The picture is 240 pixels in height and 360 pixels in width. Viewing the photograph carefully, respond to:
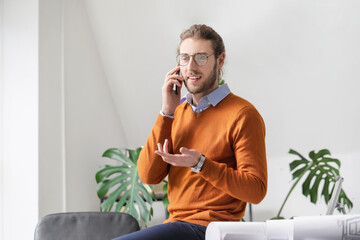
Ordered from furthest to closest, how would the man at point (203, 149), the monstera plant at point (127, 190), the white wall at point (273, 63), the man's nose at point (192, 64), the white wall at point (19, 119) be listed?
the white wall at point (273, 63)
the monstera plant at point (127, 190)
the white wall at point (19, 119)
the man's nose at point (192, 64)
the man at point (203, 149)

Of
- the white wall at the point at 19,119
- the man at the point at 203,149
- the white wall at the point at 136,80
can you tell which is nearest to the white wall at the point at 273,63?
the white wall at the point at 136,80

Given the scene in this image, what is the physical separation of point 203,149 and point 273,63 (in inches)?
80.0

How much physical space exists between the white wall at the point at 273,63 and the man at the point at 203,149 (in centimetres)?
169

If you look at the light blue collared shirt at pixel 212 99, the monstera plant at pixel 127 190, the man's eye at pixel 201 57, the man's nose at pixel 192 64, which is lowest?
the monstera plant at pixel 127 190

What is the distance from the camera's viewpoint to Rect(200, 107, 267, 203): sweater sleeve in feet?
4.40

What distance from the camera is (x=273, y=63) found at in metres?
3.37

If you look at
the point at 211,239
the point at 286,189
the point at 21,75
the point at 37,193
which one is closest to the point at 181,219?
the point at 211,239

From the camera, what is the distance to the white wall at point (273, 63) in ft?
10.4

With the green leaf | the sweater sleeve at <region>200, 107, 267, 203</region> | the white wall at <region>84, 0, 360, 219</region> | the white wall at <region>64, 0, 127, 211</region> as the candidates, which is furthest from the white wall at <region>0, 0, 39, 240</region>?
the sweater sleeve at <region>200, 107, 267, 203</region>

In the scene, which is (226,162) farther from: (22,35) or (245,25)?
(245,25)

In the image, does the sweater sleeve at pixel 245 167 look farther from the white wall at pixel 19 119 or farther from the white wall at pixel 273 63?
the white wall at pixel 273 63

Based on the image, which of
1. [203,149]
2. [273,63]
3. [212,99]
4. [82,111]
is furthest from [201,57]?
[273,63]

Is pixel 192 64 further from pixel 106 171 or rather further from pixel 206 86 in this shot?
pixel 106 171

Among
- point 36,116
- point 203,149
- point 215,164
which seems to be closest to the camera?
point 215,164
